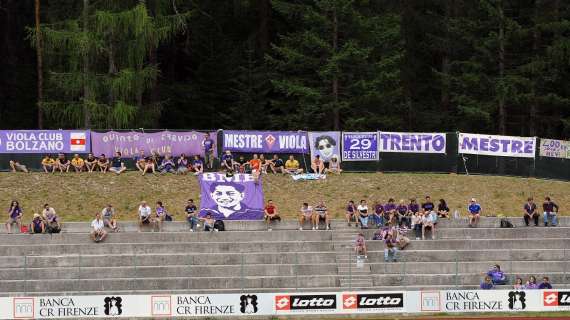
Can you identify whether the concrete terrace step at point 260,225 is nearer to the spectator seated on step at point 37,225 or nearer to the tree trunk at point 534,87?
the spectator seated on step at point 37,225

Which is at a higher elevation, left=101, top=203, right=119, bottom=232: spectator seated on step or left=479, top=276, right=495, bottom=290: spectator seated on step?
left=101, top=203, right=119, bottom=232: spectator seated on step

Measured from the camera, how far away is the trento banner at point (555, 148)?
43281mm

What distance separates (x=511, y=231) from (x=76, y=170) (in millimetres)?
18204

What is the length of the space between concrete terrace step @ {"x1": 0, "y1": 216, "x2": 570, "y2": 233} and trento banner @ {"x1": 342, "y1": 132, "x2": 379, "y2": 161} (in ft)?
19.8

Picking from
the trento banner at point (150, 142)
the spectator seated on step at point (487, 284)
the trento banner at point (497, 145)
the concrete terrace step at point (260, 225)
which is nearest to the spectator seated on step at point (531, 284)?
the spectator seated on step at point (487, 284)

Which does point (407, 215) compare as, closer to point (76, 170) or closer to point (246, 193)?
point (246, 193)

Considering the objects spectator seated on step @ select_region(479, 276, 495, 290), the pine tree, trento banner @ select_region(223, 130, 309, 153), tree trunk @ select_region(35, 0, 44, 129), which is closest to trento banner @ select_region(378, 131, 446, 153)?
trento banner @ select_region(223, 130, 309, 153)

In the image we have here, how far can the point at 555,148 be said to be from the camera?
43.5 meters

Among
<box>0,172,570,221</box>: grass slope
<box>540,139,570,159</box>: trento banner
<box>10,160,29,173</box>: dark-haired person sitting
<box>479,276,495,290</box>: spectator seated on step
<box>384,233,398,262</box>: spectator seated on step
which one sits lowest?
<box>479,276,495,290</box>: spectator seated on step

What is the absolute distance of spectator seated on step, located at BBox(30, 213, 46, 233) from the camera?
35.6 metres

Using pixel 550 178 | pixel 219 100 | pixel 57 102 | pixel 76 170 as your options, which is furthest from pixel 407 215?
pixel 219 100

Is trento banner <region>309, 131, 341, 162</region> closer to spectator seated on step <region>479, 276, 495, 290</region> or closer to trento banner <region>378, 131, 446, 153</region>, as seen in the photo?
trento banner <region>378, 131, 446, 153</region>

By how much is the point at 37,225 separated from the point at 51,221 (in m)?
0.51

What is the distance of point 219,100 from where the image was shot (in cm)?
6238
